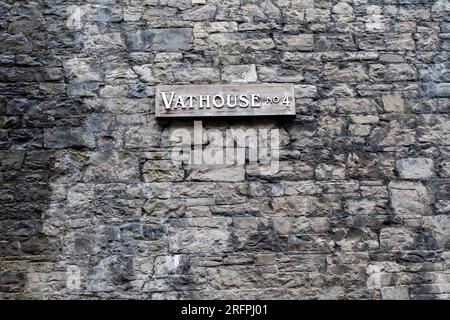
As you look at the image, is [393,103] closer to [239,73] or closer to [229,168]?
[239,73]

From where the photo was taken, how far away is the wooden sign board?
486 cm

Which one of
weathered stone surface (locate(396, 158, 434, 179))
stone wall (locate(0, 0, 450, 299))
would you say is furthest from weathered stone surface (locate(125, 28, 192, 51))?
weathered stone surface (locate(396, 158, 434, 179))

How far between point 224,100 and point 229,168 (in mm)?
545

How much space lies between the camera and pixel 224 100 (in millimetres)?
4883

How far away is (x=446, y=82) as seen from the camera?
5.00 meters

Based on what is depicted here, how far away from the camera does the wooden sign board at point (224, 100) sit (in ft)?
16.0

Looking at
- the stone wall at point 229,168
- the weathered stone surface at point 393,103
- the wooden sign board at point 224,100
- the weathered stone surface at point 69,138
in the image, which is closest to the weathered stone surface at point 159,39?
the stone wall at point 229,168

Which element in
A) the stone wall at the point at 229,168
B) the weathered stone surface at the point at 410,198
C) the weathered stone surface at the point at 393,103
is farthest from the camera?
the weathered stone surface at the point at 393,103

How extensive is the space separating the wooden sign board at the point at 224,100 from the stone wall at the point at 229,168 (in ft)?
0.26

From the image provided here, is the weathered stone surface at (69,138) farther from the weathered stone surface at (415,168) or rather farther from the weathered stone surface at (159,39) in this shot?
the weathered stone surface at (415,168)

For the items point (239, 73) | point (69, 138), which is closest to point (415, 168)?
point (239, 73)

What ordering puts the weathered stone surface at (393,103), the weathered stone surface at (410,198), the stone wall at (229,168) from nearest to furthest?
the stone wall at (229,168), the weathered stone surface at (410,198), the weathered stone surface at (393,103)

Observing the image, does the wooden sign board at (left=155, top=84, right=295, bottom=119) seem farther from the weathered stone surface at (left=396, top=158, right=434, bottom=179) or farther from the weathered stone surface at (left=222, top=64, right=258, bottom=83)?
the weathered stone surface at (left=396, top=158, right=434, bottom=179)

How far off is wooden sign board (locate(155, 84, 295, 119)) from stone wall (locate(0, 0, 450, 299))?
0.26ft
